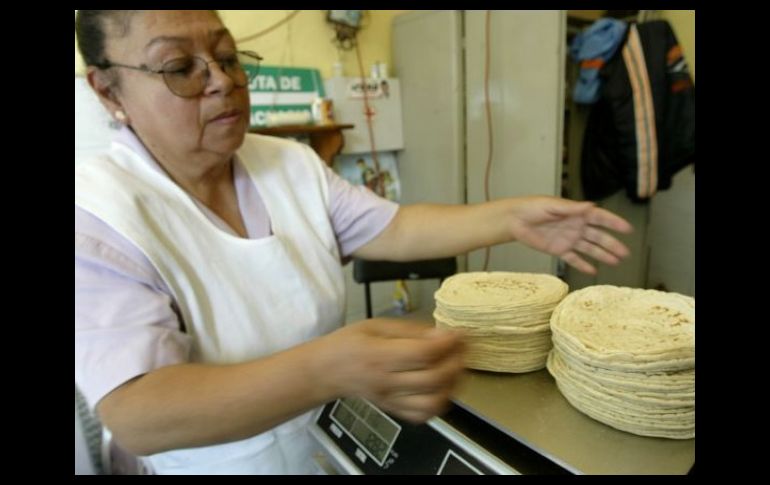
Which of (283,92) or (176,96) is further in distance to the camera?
(283,92)

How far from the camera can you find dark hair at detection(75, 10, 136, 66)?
0.65 metres

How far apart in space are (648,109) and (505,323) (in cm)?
162

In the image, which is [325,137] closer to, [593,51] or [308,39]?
[308,39]

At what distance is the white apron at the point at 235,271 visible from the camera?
2.14ft

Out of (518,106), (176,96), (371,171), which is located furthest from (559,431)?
(371,171)

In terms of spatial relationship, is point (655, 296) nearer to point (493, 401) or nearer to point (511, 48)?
point (493, 401)

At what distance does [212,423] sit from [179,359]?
12 centimetres

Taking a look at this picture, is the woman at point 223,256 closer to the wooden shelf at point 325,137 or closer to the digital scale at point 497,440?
the digital scale at point 497,440

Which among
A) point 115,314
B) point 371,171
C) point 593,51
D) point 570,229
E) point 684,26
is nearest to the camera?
point 115,314

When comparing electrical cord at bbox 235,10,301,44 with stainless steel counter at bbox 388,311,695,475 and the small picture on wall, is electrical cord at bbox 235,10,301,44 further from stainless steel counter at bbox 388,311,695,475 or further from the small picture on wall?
stainless steel counter at bbox 388,311,695,475

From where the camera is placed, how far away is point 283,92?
76.9 inches

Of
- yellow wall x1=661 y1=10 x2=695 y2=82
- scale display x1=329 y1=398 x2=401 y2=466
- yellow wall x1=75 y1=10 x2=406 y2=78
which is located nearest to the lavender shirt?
scale display x1=329 y1=398 x2=401 y2=466

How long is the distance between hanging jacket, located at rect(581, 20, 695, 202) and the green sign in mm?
1312

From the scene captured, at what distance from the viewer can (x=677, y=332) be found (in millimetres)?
586
